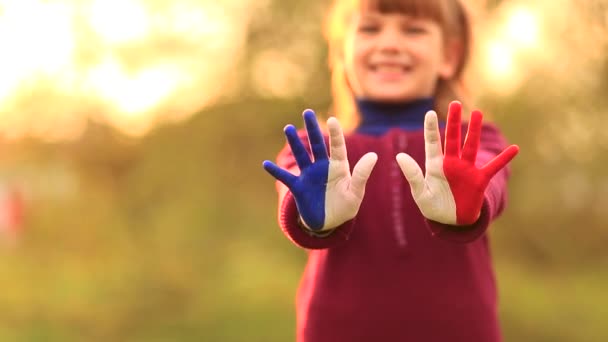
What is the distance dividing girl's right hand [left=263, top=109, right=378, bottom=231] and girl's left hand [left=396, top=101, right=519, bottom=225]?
9cm

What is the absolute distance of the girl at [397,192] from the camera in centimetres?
125

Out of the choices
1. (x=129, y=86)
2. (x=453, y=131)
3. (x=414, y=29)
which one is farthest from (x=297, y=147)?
(x=129, y=86)

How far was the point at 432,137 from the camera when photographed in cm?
126

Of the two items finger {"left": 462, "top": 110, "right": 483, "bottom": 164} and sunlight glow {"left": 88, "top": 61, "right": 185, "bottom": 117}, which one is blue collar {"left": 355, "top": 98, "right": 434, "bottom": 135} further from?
sunlight glow {"left": 88, "top": 61, "right": 185, "bottom": 117}

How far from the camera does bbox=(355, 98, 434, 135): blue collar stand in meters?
1.61

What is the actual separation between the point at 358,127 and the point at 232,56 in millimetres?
2370

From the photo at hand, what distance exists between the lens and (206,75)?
388 cm

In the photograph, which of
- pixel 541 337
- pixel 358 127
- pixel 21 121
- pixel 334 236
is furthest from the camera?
pixel 21 121

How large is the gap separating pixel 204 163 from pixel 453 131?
2.80 metres

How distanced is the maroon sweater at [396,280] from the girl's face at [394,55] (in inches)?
5.5

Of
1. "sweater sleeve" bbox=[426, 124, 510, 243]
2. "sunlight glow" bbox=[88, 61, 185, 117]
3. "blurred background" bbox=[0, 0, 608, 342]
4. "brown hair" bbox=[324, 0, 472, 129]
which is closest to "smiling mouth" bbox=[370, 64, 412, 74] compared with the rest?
"brown hair" bbox=[324, 0, 472, 129]

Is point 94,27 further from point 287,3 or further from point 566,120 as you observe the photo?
point 566,120

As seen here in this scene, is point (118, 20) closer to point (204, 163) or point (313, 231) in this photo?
point (204, 163)

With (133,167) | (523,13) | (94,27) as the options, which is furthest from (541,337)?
(94,27)
